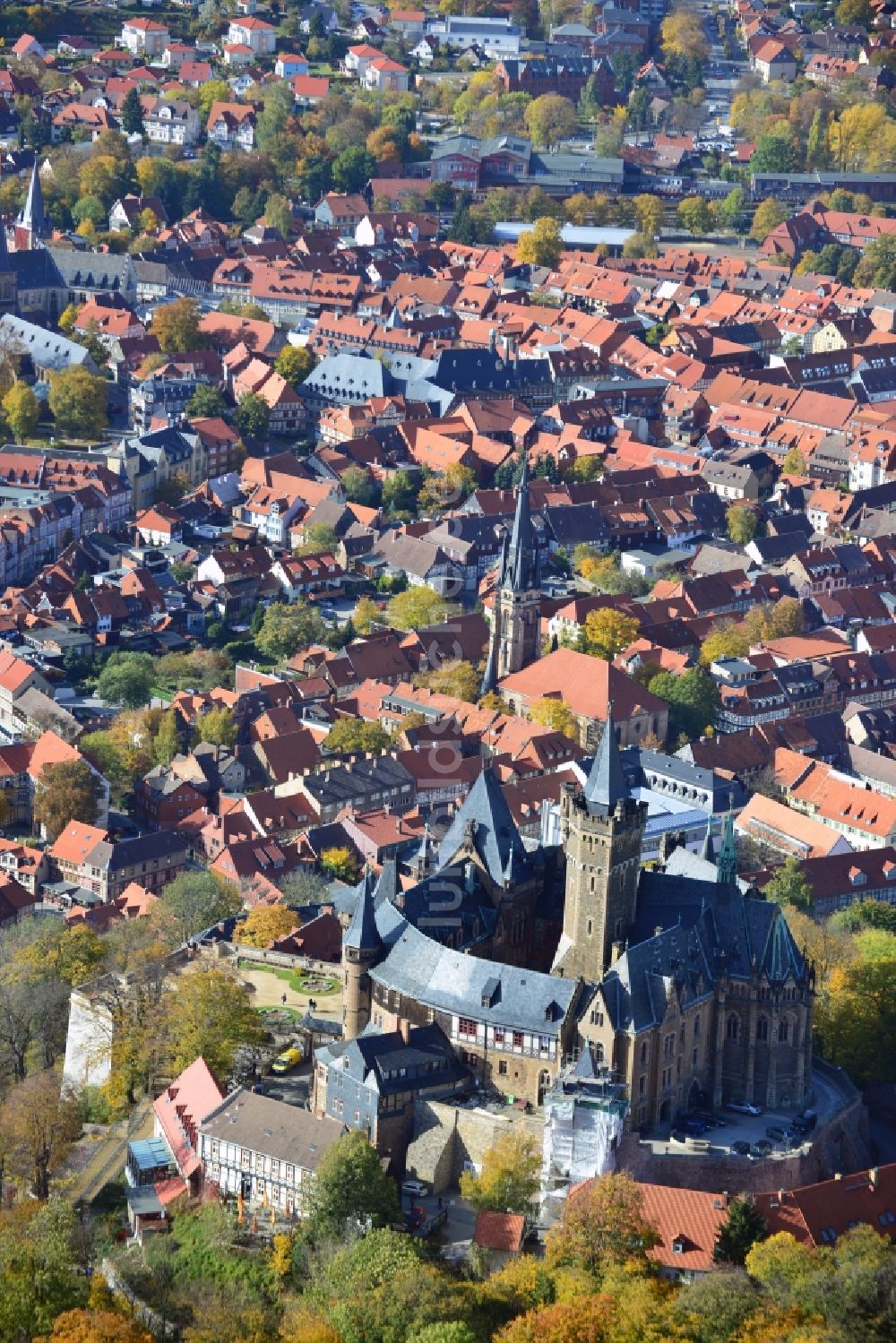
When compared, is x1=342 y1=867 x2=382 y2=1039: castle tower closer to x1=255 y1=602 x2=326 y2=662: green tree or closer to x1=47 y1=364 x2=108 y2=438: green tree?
x1=255 y1=602 x2=326 y2=662: green tree

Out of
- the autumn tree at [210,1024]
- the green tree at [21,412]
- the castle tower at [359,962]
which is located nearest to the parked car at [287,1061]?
the autumn tree at [210,1024]

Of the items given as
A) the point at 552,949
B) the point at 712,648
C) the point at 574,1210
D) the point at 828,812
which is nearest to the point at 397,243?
the point at 712,648

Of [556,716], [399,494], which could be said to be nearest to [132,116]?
[399,494]

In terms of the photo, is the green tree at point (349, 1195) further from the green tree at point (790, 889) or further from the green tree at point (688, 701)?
the green tree at point (688, 701)

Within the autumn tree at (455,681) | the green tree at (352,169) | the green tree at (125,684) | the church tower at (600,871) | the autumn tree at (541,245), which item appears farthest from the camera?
the green tree at (352,169)

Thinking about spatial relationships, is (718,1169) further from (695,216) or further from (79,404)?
(695,216)
